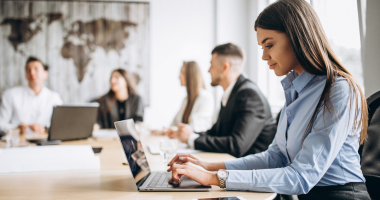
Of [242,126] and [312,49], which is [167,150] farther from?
[312,49]

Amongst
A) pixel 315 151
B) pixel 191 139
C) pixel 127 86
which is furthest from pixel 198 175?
pixel 127 86

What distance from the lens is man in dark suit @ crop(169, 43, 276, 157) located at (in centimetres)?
173

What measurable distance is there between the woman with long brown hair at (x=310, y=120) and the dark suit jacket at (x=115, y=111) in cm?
278

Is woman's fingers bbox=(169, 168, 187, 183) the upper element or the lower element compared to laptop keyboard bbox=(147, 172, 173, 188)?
upper

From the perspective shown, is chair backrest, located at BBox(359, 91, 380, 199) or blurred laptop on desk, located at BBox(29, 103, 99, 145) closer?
chair backrest, located at BBox(359, 91, 380, 199)

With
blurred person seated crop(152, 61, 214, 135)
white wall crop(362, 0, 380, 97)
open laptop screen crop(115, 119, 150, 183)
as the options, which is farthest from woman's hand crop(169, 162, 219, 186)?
blurred person seated crop(152, 61, 214, 135)

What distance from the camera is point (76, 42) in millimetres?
3932

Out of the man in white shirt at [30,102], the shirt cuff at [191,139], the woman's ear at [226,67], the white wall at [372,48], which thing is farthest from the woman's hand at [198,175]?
the man in white shirt at [30,102]

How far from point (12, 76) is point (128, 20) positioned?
5.63 feet

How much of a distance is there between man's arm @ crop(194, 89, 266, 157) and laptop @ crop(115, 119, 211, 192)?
587mm

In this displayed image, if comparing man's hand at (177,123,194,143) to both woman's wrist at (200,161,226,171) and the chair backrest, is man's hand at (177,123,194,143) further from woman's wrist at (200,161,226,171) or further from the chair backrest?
the chair backrest

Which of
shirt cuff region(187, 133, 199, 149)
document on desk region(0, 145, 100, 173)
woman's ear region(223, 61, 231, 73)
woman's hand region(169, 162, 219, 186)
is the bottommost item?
shirt cuff region(187, 133, 199, 149)

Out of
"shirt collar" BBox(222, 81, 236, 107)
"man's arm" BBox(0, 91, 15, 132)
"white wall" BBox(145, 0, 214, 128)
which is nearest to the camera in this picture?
"shirt collar" BBox(222, 81, 236, 107)

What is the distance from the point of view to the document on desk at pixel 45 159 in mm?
1204
